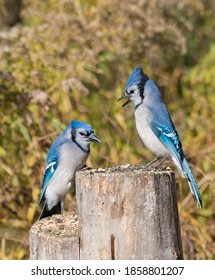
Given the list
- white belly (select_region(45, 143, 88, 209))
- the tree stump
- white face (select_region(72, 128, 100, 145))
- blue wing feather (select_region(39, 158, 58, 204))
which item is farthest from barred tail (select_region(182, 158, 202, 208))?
the tree stump

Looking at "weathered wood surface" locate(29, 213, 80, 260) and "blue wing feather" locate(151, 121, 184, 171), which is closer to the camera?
"weathered wood surface" locate(29, 213, 80, 260)

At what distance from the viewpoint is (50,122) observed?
5613 mm

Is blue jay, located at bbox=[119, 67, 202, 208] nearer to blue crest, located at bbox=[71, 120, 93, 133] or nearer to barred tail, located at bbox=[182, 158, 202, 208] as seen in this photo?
barred tail, located at bbox=[182, 158, 202, 208]

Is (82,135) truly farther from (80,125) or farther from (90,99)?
(90,99)

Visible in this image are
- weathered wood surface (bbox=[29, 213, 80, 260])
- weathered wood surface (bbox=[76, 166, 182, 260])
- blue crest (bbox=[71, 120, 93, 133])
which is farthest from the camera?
blue crest (bbox=[71, 120, 93, 133])

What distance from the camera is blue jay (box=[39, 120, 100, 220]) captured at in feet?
15.9

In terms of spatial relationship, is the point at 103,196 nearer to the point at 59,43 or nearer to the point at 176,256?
the point at 176,256

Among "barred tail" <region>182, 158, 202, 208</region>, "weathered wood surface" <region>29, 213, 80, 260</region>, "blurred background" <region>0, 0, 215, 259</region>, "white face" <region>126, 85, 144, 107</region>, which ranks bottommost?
"weathered wood surface" <region>29, 213, 80, 260</region>

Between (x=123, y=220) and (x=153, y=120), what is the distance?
5.57 ft

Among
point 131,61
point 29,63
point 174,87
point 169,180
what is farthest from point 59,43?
point 169,180

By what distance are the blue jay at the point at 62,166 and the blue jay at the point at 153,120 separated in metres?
0.42

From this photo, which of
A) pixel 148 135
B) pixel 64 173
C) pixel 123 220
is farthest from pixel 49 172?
pixel 123 220

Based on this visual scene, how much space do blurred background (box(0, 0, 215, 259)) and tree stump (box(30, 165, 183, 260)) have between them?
1.56m

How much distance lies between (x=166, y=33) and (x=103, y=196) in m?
4.17
